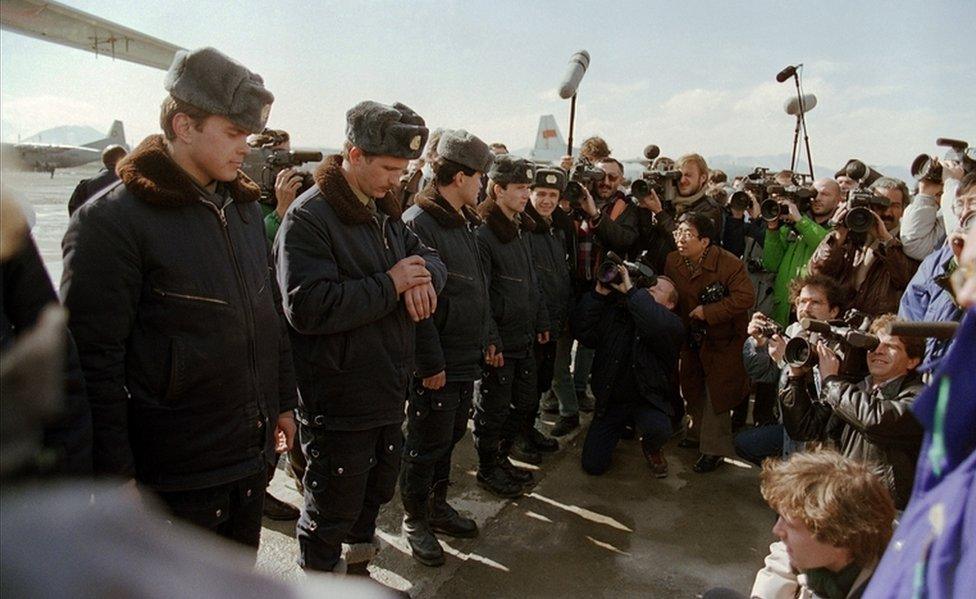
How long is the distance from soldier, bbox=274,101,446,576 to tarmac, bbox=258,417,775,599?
0.56 meters

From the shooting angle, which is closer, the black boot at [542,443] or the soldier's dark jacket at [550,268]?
the soldier's dark jacket at [550,268]

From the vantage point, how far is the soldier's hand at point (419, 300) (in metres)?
2.28

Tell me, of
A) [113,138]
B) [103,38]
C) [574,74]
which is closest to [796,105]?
[574,74]

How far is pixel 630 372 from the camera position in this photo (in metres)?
4.00

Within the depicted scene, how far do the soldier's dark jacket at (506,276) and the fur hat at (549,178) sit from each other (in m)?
0.49

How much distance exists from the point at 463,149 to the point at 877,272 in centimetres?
252

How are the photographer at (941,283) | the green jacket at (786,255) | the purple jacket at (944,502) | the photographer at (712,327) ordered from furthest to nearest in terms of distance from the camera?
the green jacket at (786,255) < the photographer at (712,327) < the photographer at (941,283) < the purple jacket at (944,502)

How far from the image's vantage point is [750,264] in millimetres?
5086

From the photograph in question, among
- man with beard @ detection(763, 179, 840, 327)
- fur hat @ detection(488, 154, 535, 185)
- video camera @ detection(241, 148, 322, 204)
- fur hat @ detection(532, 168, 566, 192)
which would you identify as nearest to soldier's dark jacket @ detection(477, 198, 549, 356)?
fur hat @ detection(488, 154, 535, 185)

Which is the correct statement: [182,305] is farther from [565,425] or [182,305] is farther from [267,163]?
[565,425]

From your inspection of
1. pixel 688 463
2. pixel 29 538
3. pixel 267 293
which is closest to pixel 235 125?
pixel 267 293

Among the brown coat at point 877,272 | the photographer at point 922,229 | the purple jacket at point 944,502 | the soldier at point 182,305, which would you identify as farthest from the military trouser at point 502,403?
the purple jacket at point 944,502

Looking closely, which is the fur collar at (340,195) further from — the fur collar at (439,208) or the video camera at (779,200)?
the video camera at (779,200)

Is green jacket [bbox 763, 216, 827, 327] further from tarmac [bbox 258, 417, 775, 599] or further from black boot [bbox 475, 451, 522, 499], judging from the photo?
black boot [bbox 475, 451, 522, 499]
